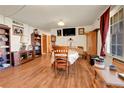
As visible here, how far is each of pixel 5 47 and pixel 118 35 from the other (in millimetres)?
4350

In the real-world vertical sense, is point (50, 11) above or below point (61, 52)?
above

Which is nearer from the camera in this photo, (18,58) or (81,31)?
(18,58)

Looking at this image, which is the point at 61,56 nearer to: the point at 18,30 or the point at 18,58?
the point at 18,58

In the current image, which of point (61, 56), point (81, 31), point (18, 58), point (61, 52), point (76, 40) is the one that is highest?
point (81, 31)

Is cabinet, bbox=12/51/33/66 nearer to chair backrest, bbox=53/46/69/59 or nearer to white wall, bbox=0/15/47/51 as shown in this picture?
white wall, bbox=0/15/47/51

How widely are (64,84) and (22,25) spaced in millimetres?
4690

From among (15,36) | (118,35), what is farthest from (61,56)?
(15,36)

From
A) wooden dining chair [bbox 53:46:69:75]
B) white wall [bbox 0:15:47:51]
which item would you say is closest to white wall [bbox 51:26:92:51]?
white wall [bbox 0:15:47:51]

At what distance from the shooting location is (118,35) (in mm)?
3438

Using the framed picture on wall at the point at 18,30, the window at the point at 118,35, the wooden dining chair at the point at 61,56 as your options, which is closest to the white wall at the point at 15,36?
the framed picture on wall at the point at 18,30

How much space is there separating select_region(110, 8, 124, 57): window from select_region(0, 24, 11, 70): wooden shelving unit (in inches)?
163
